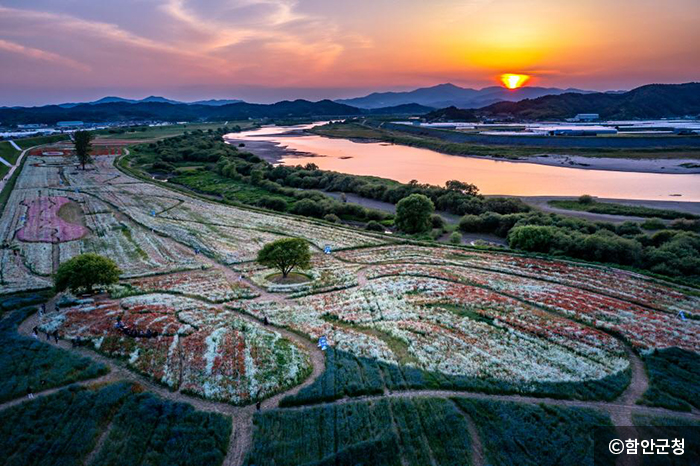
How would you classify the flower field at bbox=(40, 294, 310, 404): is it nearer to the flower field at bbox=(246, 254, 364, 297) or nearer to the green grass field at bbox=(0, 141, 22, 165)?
the flower field at bbox=(246, 254, 364, 297)

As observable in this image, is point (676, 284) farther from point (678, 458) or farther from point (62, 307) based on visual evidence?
point (62, 307)

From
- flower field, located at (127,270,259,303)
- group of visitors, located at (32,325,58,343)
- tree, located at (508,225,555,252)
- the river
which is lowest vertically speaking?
flower field, located at (127,270,259,303)

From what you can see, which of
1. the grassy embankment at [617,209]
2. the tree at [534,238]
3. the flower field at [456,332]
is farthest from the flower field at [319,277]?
the grassy embankment at [617,209]

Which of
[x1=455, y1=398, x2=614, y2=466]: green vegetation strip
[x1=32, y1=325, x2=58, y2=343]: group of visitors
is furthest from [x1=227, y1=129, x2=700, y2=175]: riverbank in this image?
[x1=32, y1=325, x2=58, y2=343]: group of visitors

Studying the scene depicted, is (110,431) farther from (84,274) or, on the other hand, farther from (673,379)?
(673,379)

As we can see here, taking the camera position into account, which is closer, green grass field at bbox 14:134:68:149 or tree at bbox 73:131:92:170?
tree at bbox 73:131:92:170

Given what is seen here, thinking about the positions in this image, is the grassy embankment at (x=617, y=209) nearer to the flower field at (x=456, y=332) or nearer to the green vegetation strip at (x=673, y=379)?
the flower field at (x=456, y=332)
